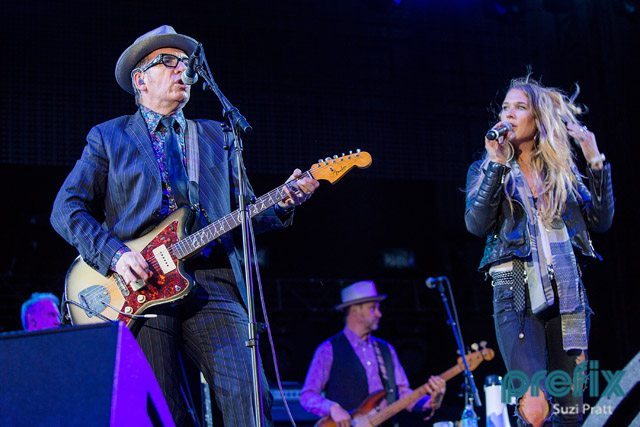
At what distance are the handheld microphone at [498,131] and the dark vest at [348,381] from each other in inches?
184

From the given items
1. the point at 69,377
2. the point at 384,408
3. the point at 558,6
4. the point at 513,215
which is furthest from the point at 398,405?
the point at 69,377

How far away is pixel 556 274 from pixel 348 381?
4662mm

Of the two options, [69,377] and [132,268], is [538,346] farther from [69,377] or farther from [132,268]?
[69,377]

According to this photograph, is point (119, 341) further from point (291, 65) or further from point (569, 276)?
point (291, 65)

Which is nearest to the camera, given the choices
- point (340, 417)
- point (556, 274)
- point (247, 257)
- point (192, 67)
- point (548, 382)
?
point (247, 257)

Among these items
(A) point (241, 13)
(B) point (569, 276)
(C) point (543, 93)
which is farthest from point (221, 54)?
(B) point (569, 276)

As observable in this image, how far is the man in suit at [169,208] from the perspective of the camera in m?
3.75

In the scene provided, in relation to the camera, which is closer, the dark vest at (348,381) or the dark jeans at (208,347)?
the dark jeans at (208,347)

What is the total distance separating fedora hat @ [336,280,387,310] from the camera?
8.81 meters

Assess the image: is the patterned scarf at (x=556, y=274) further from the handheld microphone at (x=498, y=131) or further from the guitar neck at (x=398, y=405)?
the guitar neck at (x=398, y=405)

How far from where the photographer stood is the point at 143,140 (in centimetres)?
409

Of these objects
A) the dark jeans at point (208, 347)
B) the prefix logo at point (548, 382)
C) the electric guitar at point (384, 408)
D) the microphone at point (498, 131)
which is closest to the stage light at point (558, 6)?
the electric guitar at point (384, 408)

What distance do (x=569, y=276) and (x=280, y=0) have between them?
5.48m

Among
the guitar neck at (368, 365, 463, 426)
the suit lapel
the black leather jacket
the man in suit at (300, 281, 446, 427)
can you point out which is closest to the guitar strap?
the man in suit at (300, 281, 446, 427)
